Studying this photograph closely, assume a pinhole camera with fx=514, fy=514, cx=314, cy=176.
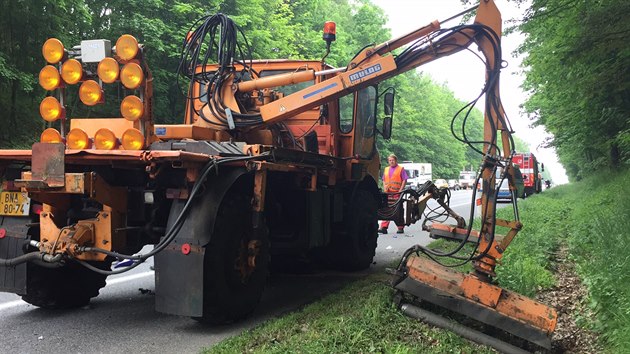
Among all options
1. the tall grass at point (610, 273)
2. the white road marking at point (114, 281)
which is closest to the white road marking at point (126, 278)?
the white road marking at point (114, 281)

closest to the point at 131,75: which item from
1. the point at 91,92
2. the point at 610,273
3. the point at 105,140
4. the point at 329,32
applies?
the point at 91,92

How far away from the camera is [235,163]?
434 centimetres

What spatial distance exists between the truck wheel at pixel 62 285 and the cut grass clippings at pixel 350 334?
6.46 feet

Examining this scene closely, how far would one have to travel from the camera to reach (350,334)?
3.88 meters

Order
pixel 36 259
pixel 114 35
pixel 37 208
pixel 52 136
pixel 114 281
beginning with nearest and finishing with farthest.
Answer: pixel 36 259 < pixel 52 136 < pixel 37 208 < pixel 114 281 < pixel 114 35

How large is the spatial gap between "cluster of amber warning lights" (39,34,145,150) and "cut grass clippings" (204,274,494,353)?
6.03 feet

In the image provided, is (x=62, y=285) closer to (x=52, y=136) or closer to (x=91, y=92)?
(x=52, y=136)

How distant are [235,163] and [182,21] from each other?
13.1 m

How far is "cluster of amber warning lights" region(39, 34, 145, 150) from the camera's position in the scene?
415cm

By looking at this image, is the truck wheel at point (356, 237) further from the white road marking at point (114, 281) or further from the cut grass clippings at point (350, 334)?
the white road marking at point (114, 281)

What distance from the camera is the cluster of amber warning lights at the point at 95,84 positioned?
13.6ft

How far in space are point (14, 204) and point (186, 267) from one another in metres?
1.76

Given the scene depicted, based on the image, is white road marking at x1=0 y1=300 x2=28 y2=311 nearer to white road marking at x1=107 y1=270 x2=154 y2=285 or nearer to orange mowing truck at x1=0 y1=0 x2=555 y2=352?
orange mowing truck at x1=0 y1=0 x2=555 y2=352

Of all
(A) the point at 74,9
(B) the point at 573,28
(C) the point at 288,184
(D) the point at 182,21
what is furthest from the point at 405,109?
(C) the point at 288,184
